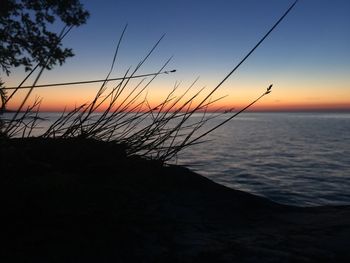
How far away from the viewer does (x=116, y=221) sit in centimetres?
168

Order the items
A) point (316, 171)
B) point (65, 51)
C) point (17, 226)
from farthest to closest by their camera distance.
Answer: point (316, 171) < point (65, 51) < point (17, 226)

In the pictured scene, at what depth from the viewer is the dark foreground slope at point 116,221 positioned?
1.44 metres

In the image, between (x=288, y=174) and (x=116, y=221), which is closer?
(x=116, y=221)

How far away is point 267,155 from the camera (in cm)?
2014

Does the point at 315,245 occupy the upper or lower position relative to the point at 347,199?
upper

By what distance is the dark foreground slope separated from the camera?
144 cm

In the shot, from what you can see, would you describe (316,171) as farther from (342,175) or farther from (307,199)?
(307,199)

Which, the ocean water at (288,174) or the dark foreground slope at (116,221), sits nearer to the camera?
the dark foreground slope at (116,221)

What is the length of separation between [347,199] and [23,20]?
11664 millimetres

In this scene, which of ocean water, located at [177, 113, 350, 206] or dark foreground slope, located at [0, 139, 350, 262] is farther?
ocean water, located at [177, 113, 350, 206]

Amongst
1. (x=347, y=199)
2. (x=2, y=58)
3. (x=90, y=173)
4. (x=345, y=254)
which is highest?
(x=2, y=58)

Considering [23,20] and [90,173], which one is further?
[23,20]

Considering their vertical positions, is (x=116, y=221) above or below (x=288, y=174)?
above

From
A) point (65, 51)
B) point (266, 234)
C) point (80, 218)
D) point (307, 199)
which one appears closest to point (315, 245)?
point (266, 234)
